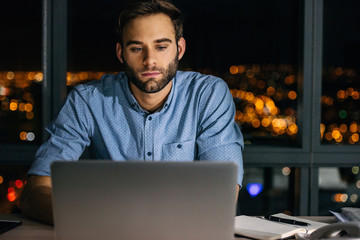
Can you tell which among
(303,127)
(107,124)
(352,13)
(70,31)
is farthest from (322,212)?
(70,31)

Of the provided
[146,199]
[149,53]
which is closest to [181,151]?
[149,53]

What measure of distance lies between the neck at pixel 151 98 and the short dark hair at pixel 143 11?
26cm

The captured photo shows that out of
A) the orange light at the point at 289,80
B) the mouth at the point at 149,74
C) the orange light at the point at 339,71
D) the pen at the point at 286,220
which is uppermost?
the orange light at the point at 339,71

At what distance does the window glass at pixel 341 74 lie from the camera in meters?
2.65

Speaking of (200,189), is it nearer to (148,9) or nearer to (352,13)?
(148,9)

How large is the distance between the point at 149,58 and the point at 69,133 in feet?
1.63

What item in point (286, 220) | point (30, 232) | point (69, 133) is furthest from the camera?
point (69, 133)

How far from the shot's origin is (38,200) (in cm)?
135

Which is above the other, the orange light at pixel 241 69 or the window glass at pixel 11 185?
the orange light at pixel 241 69

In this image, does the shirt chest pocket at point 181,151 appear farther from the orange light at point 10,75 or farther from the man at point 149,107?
the orange light at point 10,75

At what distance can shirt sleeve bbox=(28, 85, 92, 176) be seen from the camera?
5.42 ft

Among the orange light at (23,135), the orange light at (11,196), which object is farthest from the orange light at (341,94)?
the orange light at (11,196)

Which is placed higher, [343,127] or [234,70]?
[234,70]

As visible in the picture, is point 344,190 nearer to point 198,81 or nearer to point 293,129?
point 293,129
